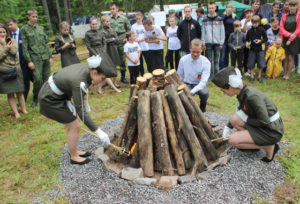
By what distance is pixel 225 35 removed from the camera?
7.23 m

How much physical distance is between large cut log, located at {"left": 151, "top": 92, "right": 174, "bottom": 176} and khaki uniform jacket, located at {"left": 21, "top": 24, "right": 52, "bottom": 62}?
12.4ft

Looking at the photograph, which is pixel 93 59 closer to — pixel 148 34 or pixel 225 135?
pixel 225 135

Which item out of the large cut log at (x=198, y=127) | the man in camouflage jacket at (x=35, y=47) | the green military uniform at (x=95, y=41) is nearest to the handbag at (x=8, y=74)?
the man in camouflage jacket at (x=35, y=47)

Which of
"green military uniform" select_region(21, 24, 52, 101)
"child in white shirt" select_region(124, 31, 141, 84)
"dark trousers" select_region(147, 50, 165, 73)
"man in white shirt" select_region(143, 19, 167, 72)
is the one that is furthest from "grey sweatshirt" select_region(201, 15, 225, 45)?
"green military uniform" select_region(21, 24, 52, 101)

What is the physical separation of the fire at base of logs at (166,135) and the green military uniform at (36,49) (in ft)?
10.9

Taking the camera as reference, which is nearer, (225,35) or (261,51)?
(261,51)

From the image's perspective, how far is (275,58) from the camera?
684 centimetres

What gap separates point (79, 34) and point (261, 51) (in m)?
17.3

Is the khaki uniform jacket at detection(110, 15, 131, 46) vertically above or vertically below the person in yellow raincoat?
above

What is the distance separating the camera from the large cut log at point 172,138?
305 cm

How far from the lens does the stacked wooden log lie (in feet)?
10.1

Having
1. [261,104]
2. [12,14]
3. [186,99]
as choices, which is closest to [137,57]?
[186,99]

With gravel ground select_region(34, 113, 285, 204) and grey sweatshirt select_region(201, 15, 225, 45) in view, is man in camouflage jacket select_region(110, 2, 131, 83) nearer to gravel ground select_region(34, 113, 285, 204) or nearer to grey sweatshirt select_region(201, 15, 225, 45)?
grey sweatshirt select_region(201, 15, 225, 45)

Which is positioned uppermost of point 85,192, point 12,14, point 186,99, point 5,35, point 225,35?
point 12,14
